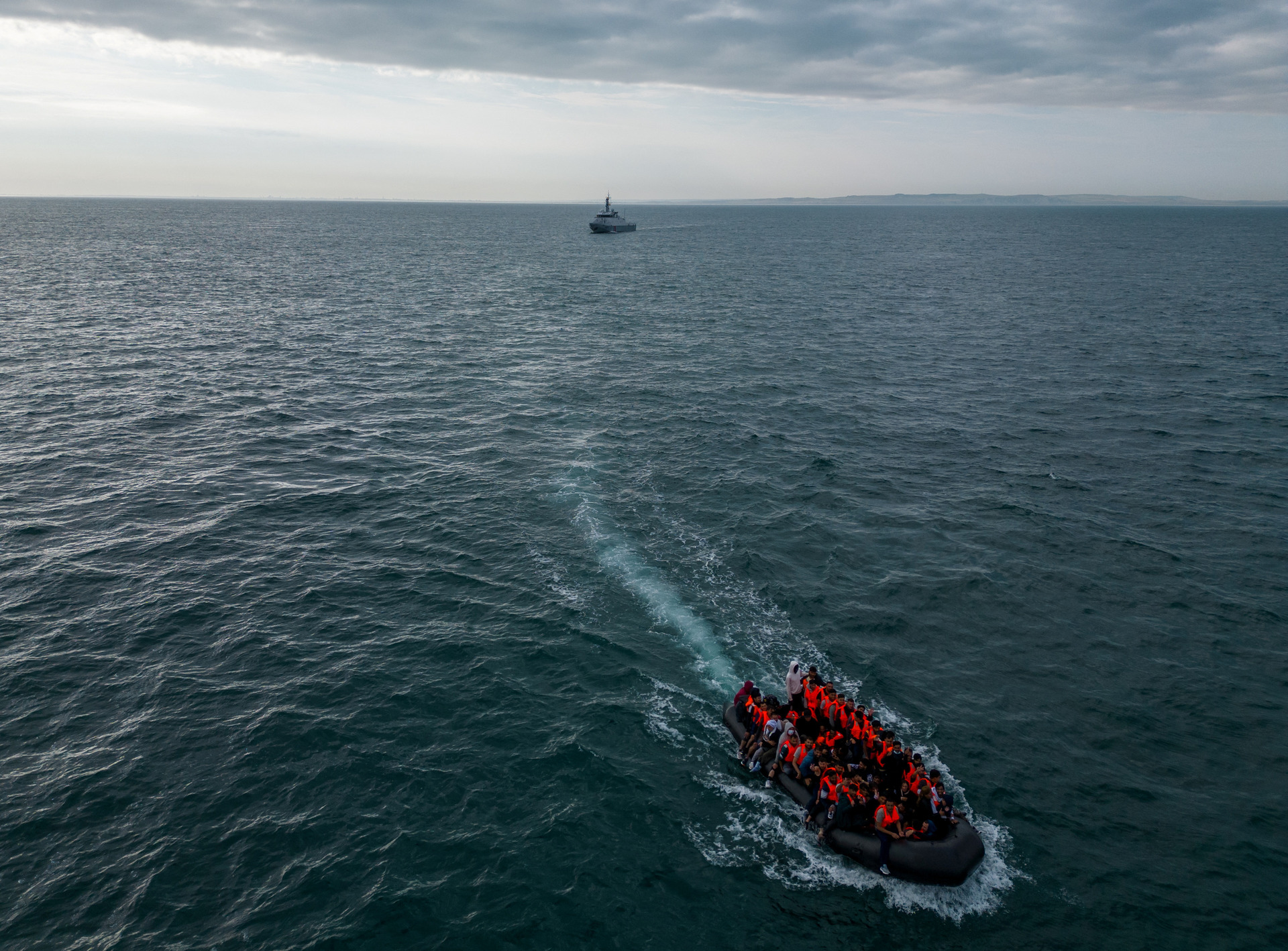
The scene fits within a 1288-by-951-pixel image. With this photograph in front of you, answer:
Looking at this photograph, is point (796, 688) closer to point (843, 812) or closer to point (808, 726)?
point (808, 726)

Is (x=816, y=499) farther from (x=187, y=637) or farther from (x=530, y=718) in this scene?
(x=187, y=637)

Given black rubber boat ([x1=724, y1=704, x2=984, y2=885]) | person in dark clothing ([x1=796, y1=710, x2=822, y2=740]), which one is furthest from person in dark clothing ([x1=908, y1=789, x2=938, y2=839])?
person in dark clothing ([x1=796, y1=710, x2=822, y2=740])

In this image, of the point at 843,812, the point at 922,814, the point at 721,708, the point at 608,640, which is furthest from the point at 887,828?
the point at 608,640

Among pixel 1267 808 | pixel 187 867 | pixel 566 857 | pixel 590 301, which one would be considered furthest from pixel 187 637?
pixel 590 301

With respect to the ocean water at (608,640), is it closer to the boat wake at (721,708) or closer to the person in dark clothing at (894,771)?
the boat wake at (721,708)

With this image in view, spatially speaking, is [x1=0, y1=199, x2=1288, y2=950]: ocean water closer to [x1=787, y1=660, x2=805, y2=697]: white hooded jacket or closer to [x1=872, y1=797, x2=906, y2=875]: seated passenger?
[x1=872, y1=797, x2=906, y2=875]: seated passenger

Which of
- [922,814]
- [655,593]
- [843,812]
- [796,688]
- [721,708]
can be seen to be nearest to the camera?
[922,814]
